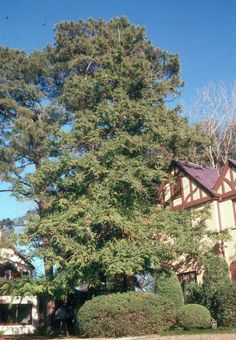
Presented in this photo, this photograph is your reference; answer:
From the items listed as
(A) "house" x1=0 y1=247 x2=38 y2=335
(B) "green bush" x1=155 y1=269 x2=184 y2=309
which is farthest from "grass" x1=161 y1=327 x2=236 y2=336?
(A) "house" x1=0 y1=247 x2=38 y2=335

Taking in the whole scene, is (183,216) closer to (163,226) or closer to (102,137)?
(163,226)

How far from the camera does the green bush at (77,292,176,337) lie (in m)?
19.6

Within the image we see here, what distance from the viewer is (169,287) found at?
23594mm

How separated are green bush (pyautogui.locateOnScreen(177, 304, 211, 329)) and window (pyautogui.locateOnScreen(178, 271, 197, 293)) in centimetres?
537

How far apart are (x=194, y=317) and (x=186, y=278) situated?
21.2 ft

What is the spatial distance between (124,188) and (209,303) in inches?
265

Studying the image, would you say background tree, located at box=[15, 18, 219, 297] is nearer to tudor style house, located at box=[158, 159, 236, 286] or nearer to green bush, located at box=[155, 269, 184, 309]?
tudor style house, located at box=[158, 159, 236, 286]

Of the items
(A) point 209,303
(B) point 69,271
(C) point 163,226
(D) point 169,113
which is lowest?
(A) point 209,303

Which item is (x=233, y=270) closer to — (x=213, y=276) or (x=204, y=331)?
(x=213, y=276)

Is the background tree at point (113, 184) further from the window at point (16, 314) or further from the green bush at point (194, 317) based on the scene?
the window at point (16, 314)

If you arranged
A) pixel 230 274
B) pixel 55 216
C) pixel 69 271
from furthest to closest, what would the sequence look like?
pixel 230 274, pixel 55 216, pixel 69 271

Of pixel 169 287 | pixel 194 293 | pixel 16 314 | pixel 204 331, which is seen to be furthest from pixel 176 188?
pixel 16 314

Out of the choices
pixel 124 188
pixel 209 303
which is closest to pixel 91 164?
pixel 124 188

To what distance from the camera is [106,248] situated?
20.8 metres
